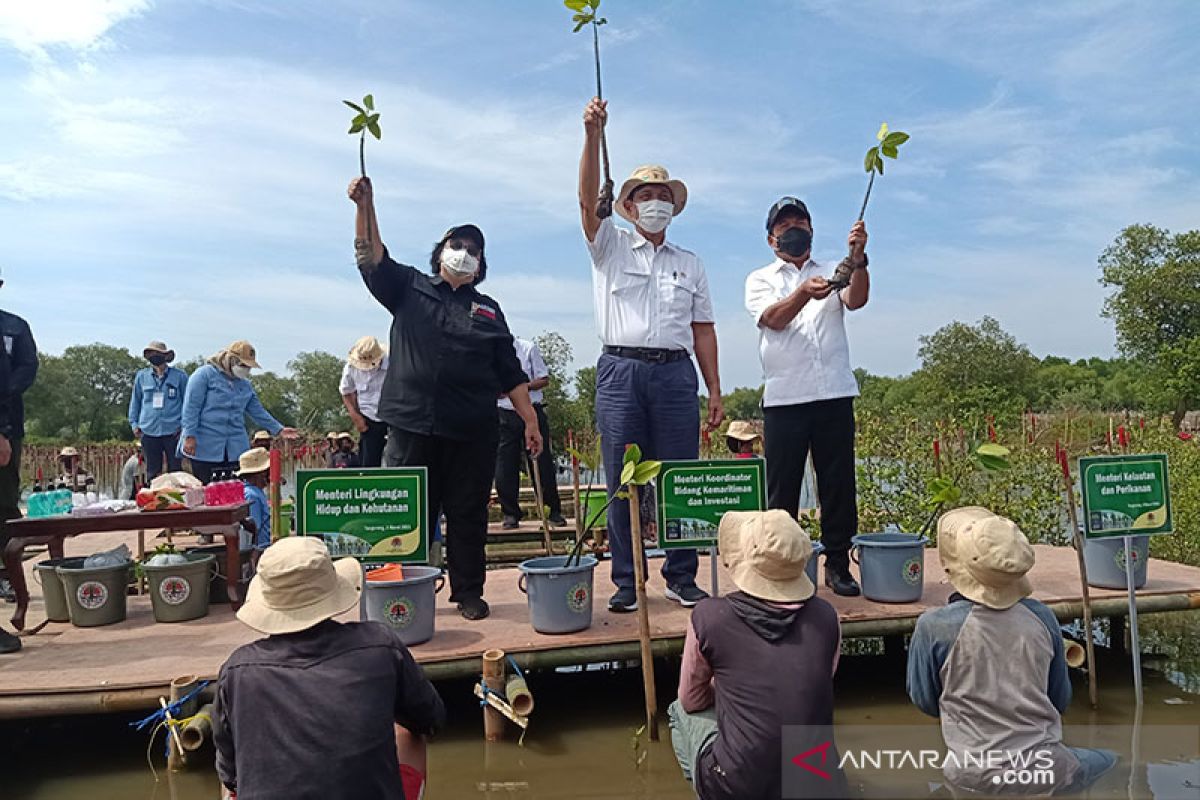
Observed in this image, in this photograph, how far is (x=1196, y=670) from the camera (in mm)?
4254

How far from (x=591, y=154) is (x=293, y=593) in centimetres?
230

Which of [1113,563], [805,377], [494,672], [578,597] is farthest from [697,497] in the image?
[1113,563]

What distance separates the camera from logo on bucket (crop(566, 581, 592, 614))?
349 cm

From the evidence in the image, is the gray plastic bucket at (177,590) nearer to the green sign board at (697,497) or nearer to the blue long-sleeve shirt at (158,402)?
the green sign board at (697,497)

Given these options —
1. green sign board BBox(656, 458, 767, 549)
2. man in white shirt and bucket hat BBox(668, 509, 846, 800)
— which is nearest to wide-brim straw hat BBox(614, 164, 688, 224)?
green sign board BBox(656, 458, 767, 549)

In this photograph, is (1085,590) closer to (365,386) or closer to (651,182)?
(651,182)

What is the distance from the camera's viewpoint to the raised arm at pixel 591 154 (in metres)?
3.46

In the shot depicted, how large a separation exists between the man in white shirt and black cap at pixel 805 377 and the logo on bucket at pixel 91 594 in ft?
10.5

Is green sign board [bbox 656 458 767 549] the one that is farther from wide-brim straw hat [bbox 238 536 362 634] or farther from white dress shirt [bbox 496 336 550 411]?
white dress shirt [bbox 496 336 550 411]

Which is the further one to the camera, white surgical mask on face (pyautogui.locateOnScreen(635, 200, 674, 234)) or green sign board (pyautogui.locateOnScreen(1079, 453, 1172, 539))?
white surgical mask on face (pyautogui.locateOnScreen(635, 200, 674, 234))

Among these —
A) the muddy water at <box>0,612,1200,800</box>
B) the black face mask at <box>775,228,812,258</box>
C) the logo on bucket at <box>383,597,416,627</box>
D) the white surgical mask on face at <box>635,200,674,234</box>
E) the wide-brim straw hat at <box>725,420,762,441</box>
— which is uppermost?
the white surgical mask on face at <box>635,200,674,234</box>

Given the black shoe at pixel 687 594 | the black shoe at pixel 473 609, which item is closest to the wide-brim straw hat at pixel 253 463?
the black shoe at pixel 473 609

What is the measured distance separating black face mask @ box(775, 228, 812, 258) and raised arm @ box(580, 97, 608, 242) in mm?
1008

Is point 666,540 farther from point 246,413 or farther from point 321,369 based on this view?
point 321,369
